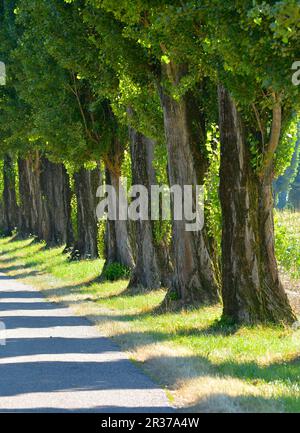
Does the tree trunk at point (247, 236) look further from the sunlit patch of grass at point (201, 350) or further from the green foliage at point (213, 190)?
the green foliage at point (213, 190)

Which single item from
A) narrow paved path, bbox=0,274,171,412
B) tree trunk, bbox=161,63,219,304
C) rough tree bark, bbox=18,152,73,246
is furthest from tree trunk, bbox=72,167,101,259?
narrow paved path, bbox=0,274,171,412

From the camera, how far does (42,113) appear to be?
33.8 meters

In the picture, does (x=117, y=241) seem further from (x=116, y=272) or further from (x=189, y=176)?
(x=189, y=176)

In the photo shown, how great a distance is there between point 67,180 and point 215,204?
24.1 m

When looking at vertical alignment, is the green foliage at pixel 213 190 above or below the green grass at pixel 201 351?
above

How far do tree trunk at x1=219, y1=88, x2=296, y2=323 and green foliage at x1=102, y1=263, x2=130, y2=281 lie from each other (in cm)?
1326

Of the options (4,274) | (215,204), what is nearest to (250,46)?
(215,204)

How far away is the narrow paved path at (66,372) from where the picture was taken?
1153 centimetres

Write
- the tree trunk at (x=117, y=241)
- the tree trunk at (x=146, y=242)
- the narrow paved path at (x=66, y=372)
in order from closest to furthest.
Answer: the narrow paved path at (x=66, y=372), the tree trunk at (x=146, y=242), the tree trunk at (x=117, y=241)

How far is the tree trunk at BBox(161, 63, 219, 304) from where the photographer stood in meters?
23.3

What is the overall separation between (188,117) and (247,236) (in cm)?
477

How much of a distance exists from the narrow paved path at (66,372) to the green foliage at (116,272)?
10082 mm

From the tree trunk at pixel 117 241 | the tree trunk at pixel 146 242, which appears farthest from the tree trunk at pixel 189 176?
the tree trunk at pixel 117 241
